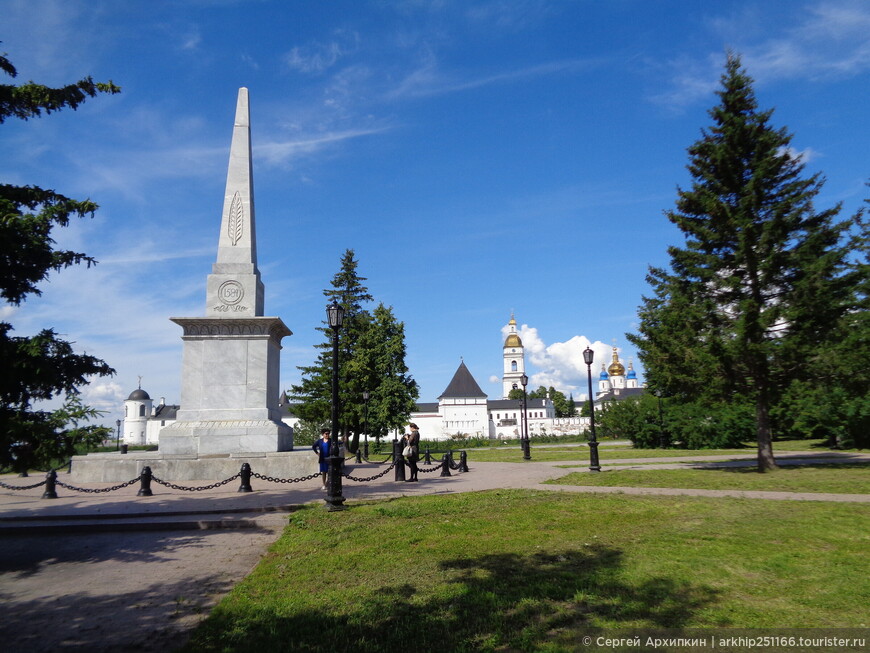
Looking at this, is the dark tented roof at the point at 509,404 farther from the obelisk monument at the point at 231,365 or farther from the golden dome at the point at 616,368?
the obelisk monument at the point at 231,365

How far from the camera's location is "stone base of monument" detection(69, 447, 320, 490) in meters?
16.0

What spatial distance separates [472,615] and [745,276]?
16.5 m

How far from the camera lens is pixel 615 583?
591 cm

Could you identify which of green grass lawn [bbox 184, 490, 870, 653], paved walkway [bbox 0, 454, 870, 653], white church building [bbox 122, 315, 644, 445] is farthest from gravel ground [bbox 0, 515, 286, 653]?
white church building [bbox 122, 315, 644, 445]

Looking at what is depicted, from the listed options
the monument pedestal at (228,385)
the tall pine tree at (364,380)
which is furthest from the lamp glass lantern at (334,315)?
the tall pine tree at (364,380)

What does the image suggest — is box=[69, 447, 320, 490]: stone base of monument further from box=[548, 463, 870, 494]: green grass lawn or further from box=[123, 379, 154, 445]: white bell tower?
box=[123, 379, 154, 445]: white bell tower

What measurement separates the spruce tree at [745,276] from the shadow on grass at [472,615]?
41.4ft

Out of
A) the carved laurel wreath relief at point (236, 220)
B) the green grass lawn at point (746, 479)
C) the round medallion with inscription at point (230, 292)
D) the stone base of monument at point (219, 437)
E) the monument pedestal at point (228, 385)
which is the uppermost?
the carved laurel wreath relief at point (236, 220)

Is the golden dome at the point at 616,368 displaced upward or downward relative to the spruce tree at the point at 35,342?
upward

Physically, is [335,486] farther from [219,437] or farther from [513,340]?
[513,340]

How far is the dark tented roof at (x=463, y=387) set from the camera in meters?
116

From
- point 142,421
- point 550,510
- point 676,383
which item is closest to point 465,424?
point 142,421

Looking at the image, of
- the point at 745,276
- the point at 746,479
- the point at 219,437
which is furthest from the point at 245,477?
the point at 745,276

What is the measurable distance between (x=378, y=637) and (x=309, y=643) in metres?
0.56
